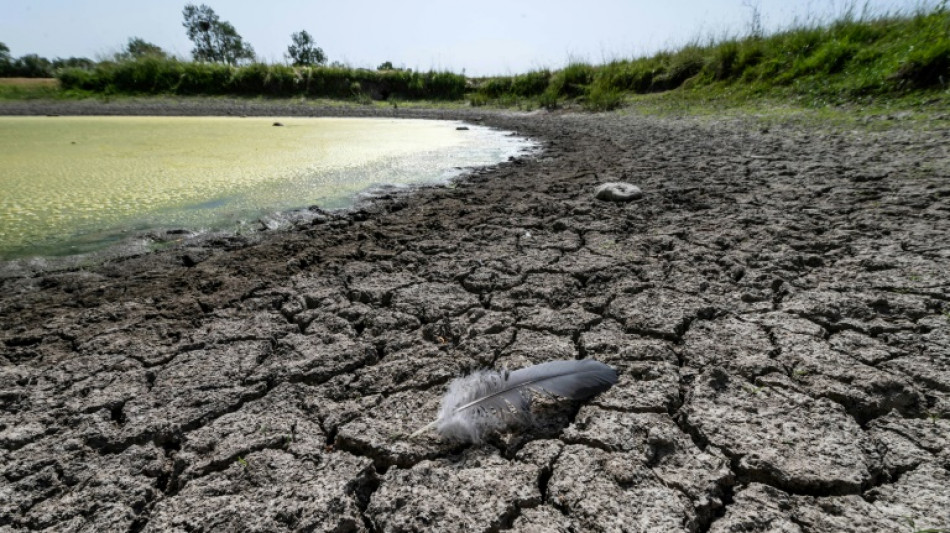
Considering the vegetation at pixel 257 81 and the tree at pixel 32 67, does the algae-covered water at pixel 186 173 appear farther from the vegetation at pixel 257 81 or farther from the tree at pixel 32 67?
the tree at pixel 32 67

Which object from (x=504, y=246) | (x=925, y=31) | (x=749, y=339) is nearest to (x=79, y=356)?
(x=504, y=246)

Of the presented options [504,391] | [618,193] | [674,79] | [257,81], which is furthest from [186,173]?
[257,81]

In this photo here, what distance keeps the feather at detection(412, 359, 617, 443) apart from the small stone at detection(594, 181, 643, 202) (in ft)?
6.83

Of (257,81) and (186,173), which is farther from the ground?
(257,81)

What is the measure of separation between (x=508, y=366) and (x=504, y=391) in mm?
232

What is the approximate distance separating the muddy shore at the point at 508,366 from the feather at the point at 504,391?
5 centimetres

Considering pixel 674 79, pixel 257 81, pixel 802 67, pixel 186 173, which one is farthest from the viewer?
pixel 257 81

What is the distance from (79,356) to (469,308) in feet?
4.73

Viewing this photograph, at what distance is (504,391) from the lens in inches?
55.5

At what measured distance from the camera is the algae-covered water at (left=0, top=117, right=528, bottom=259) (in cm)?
313

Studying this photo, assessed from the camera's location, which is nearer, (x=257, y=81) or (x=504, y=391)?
(x=504, y=391)

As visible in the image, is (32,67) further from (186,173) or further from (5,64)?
(186,173)

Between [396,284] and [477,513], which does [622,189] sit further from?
[477,513]

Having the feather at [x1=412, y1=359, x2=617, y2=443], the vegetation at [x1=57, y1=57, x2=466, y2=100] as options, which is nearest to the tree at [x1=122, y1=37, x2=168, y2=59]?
the vegetation at [x1=57, y1=57, x2=466, y2=100]
